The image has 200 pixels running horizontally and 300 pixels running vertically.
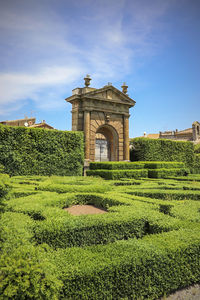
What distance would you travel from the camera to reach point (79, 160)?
16.3 meters

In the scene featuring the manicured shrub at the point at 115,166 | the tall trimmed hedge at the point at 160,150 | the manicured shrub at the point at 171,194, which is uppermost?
the tall trimmed hedge at the point at 160,150

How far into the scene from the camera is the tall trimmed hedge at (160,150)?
20594mm

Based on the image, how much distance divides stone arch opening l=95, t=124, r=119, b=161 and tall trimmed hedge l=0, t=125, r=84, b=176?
3186 mm

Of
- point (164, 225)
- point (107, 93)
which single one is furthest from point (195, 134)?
point (164, 225)

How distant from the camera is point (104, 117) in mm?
18781

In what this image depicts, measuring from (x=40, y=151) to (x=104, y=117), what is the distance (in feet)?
22.1

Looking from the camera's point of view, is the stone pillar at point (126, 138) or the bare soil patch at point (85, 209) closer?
the bare soil patch at point (85, 209)

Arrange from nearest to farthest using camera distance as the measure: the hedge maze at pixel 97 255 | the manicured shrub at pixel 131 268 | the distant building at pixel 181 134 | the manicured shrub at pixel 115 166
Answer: the hedge maze at pixel 97 255 → the manicured shrub at pixel 131 268 → the manicured shrub at pixel 115 166 → the distant building at pixel 181 134

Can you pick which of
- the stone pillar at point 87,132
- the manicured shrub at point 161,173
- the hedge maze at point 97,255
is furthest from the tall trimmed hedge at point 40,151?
the hedge maze at point 97,255

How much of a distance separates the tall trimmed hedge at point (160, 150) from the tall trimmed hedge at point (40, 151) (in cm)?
650

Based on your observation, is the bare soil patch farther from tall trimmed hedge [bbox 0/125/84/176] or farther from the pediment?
the pediment

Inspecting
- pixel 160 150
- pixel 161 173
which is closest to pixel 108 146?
pixel 160 150

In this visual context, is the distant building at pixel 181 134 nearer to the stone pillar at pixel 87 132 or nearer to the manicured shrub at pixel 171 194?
the stone pillar at pixel 87 132

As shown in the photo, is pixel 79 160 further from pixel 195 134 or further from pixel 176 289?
pixel 195 134
